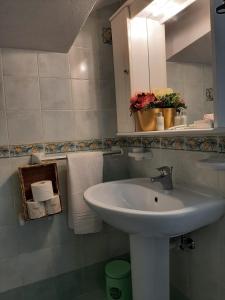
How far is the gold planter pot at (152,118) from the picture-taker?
133cm

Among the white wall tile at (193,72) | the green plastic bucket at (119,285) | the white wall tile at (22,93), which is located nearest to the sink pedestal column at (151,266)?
the green plastic bucket at (119,285)

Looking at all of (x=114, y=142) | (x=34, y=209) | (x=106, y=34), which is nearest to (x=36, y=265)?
(x=34, y=209)

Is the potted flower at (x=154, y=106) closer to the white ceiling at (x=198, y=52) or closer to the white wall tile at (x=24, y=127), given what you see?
the white ceiling at (x=198, y=52)

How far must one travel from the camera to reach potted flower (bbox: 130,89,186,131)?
1.33 metres

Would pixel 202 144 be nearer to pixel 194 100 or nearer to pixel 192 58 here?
pixel 194 100

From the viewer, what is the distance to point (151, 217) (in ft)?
2.85

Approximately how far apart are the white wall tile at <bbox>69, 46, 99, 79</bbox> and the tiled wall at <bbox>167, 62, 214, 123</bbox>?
22.3 inches

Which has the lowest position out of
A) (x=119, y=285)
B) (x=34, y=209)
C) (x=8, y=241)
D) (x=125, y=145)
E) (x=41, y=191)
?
(x=119, y=285)

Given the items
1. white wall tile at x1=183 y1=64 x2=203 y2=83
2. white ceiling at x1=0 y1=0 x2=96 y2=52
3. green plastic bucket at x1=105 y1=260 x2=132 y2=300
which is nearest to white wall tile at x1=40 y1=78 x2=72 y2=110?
white ceiling at x1=0 y1=0 x2=96 y2=52

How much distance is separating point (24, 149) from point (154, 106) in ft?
2.77

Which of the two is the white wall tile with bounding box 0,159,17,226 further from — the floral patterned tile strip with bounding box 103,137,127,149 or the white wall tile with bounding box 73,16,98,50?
the white wall tile with bounding box 73,16,98,50

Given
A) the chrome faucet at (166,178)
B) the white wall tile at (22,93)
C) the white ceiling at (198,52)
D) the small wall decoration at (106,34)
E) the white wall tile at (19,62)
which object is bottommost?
the chrome faucet at (166,178)

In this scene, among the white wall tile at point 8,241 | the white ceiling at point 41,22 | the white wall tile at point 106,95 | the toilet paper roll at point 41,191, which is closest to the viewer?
the white ceiling at point 41,22

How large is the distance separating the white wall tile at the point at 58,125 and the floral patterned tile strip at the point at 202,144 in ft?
2.60
